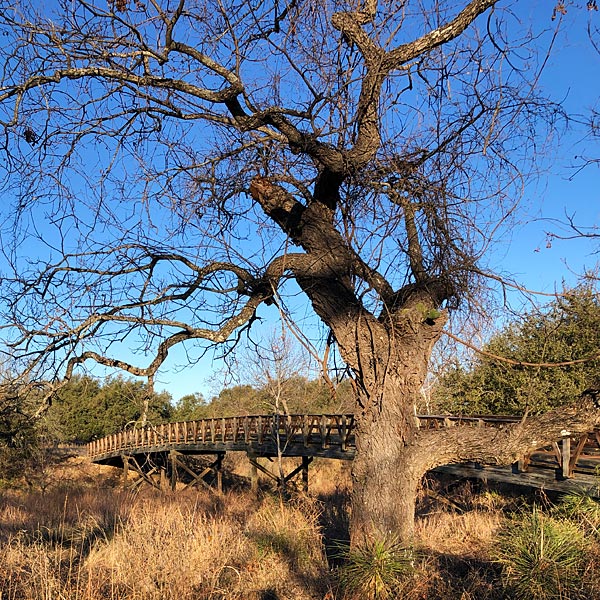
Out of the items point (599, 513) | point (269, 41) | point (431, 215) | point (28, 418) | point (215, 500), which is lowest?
point (215, 500)

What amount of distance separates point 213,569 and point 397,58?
5203 mm

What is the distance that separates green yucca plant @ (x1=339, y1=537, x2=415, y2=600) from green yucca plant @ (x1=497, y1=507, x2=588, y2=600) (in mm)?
999

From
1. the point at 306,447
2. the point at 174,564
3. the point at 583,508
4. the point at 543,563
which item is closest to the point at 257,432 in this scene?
the point at 306,447

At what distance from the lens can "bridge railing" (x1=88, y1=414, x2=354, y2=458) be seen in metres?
13.9

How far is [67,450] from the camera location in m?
31.4

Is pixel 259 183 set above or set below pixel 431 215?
above

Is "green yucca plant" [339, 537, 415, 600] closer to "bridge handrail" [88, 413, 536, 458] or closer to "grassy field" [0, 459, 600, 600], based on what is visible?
"grassy field" [0, 459, 600, 600]

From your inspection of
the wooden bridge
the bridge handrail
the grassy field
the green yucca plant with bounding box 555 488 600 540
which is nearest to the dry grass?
the grassy field

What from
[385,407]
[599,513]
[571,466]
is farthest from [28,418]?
[571,466]

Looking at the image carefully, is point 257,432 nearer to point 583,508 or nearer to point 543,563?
point 583,508

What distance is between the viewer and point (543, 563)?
4.80 metres

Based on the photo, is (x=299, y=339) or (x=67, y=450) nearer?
(x=299, y=339)

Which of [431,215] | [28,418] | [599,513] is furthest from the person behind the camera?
[599,513]

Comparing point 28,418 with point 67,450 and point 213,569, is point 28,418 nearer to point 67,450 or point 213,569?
point 213,569
